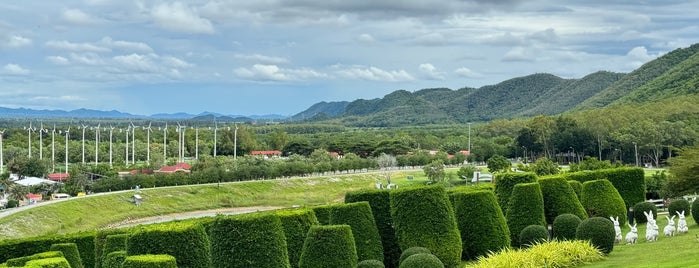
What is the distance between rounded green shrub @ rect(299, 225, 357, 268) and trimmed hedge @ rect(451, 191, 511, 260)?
7.21m

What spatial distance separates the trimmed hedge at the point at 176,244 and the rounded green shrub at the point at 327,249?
127 inches

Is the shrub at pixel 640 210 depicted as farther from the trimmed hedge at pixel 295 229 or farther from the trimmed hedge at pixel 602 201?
the trimmed hedge at pixel 295 229

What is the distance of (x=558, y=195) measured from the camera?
37094 mm

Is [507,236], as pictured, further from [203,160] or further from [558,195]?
[203,160]

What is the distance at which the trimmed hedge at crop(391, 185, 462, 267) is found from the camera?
29.6 meters

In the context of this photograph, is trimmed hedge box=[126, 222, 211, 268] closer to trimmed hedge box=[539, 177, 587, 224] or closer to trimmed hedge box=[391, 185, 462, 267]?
trimmed hedge box=[391, 185, 462, 267]

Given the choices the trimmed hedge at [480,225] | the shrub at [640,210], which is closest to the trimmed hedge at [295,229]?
the trimmed hedge at [480,225]

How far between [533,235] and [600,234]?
3.87 metres

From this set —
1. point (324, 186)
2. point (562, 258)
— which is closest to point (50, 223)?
point (324, 186)

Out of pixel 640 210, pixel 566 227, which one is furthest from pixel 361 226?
pixel 640 210

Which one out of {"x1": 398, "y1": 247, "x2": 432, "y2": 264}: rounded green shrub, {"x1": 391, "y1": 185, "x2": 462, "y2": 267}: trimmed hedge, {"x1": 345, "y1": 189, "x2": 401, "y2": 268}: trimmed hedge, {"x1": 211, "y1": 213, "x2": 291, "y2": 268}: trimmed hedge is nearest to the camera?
{"x1": 211, "y1": 213, "x2": 291, "y2": 268}: trimmed hedge

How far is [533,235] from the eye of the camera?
3178 cm

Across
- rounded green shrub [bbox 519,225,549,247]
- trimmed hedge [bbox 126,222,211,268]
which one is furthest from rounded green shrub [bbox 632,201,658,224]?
trimmed hedge [bbox 126,222,211,268]

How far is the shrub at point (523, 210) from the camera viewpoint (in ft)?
113
